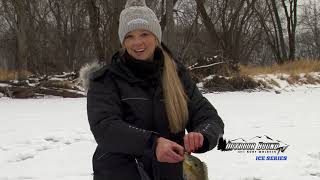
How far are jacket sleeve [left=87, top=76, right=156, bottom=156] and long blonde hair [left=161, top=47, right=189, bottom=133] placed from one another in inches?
8.1

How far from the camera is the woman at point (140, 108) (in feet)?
6.35

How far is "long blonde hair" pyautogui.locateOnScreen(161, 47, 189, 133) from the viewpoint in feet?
6.73

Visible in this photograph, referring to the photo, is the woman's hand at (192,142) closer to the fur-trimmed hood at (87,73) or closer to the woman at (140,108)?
the woman at (140,108)

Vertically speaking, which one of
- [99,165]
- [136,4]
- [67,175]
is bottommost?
[67,175]

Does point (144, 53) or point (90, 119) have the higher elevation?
point (144, 53)

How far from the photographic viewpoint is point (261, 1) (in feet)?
92.5

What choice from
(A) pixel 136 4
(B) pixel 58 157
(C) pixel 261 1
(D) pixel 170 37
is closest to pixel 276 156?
(B) pixel 58 157

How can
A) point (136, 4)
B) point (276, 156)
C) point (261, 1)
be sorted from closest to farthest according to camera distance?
point (136, 4)
point (276, 156)
point (261, 1)

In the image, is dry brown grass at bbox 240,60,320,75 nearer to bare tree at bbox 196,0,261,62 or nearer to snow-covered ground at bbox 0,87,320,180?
bare tree at bbox 196,0,261,62

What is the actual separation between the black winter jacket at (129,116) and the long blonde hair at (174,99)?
26 mm

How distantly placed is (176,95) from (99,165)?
0.44m

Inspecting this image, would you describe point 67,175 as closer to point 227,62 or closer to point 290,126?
point 290,126

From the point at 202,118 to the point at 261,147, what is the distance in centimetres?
372

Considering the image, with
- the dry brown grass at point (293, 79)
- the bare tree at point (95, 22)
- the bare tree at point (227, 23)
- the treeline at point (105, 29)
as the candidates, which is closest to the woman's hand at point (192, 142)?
the treeline at point (105, 29)
